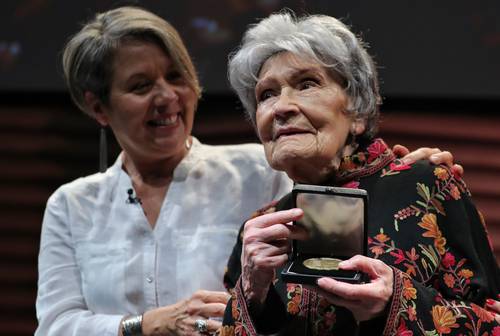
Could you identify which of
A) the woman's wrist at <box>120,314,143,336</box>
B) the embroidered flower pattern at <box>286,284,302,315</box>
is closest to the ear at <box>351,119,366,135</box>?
the embroidered flower pattern at <box>286,284,302,315</box>

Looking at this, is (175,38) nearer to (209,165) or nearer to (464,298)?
(209,165)

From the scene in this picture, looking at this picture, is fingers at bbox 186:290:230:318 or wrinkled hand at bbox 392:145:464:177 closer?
wrinkled hand at bbox 392:145:464:177

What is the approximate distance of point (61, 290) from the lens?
3031 mm

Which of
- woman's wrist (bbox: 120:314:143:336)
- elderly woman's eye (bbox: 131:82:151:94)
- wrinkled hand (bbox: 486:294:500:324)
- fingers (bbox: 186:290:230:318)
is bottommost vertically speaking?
woman's wrist (bbox: 120:314:143:336)

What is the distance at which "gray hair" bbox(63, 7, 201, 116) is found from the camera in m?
3.07

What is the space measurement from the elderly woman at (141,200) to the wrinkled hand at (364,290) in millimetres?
1085

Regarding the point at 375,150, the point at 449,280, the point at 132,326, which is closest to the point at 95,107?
the point at 132,326

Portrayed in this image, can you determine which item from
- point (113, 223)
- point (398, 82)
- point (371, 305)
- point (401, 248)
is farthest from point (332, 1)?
point (371, 305)

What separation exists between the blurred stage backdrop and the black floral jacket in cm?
172

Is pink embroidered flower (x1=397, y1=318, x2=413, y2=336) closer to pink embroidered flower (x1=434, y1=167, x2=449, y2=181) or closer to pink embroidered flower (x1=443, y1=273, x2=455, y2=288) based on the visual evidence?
pink embroidered flower (x1=443, y1=273, x2=455, y2=288)

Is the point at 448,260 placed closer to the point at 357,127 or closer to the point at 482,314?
the point at 482,314

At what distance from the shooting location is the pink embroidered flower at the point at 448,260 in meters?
2.21

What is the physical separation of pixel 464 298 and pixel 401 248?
19 cm

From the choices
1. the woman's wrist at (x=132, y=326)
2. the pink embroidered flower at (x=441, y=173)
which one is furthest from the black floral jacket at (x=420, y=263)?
the woman's wrist at (x=132, y=326)
